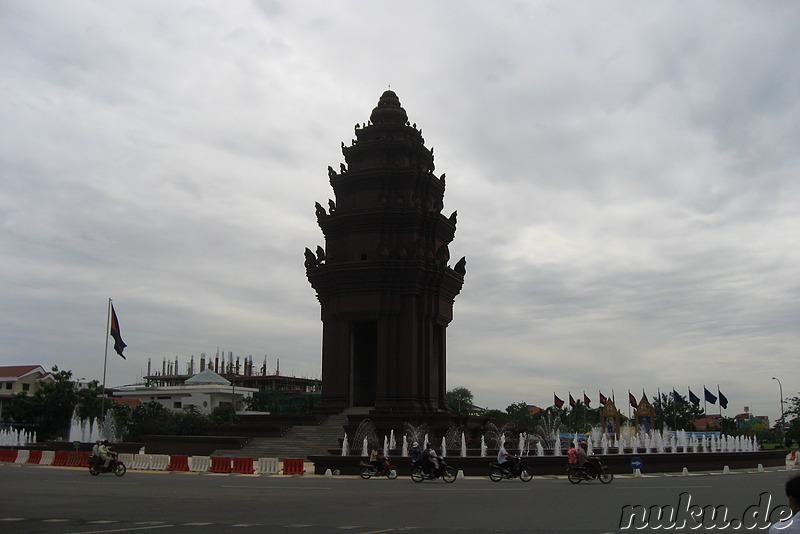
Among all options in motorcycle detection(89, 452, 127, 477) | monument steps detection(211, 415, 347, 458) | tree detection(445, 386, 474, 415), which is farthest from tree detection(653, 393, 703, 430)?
motorcycle detection(89, 452, 127, 477)

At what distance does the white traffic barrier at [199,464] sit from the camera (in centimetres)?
3247

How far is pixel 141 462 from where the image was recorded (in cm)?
3475

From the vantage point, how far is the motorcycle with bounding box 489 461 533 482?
27219 millimetres

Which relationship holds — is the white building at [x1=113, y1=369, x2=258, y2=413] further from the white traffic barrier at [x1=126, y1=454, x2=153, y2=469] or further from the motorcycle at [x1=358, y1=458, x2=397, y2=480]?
the motorcycle at [x1=358, y1=458, x2=397, y2=480]

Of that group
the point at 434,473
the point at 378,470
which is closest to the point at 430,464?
the point at 434,473

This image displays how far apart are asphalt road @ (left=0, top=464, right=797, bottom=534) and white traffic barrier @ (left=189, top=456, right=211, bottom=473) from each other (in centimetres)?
579

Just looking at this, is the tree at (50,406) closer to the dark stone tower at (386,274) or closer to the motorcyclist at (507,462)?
the dark stone tower at (386,274)

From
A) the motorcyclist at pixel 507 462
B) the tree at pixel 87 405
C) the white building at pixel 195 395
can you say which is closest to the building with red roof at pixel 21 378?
the white building at pixel 195 395

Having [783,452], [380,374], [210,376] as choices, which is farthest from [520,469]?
[210,376]

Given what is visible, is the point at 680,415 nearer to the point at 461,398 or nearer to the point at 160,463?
the point at 461,398

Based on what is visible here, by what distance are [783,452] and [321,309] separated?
1103 inches

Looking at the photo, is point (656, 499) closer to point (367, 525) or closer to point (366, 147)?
point (367, 525)

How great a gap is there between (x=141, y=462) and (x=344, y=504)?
788 inches

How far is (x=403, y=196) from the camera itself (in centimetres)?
4734
